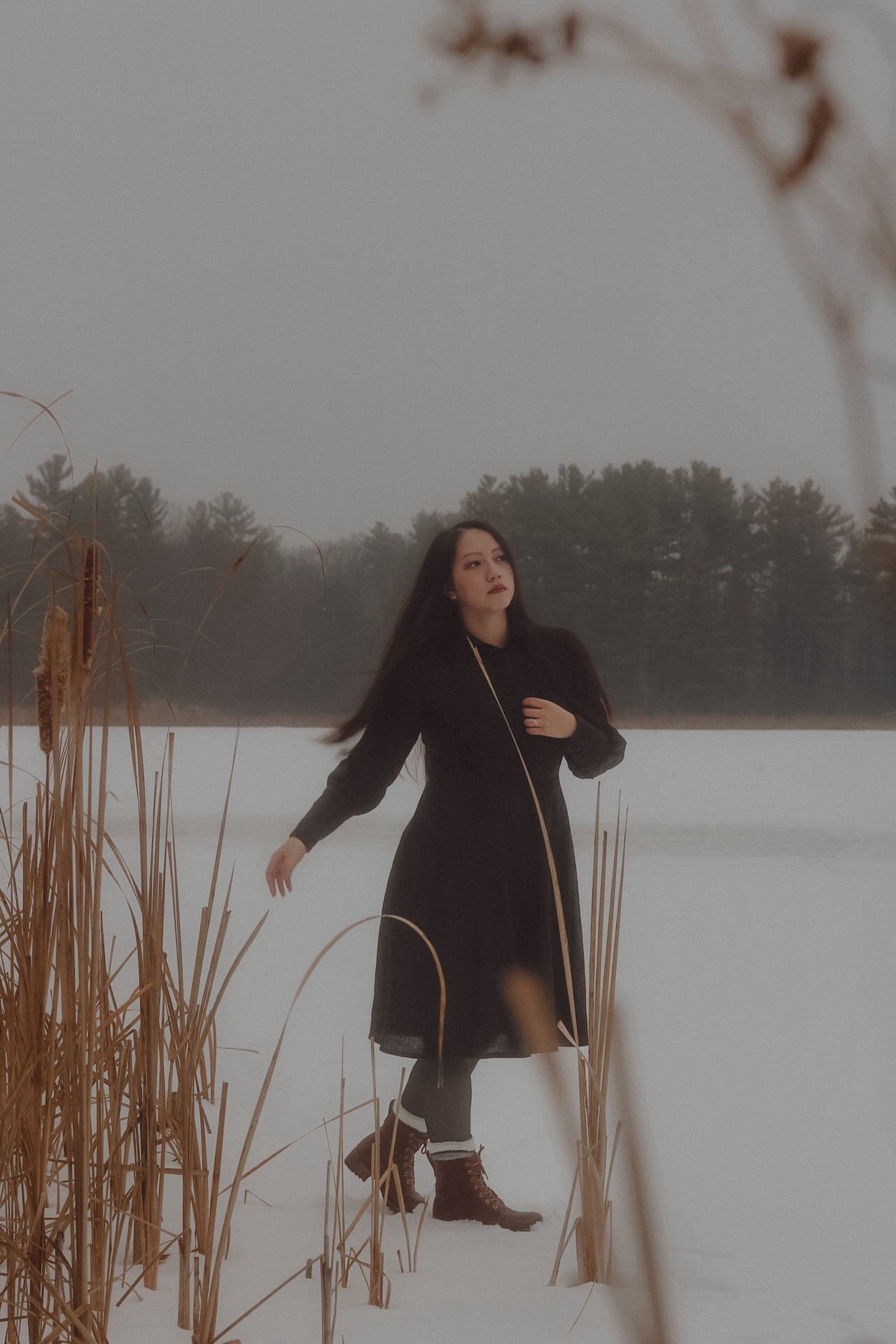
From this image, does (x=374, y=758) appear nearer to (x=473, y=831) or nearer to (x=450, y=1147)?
(x=473, y=831)

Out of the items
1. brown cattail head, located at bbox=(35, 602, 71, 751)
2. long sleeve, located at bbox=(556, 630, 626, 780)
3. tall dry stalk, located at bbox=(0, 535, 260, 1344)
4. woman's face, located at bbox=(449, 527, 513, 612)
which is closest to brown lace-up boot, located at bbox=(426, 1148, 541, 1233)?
tall dry stalk, located at bbox=(0, 535, 260, 1344)

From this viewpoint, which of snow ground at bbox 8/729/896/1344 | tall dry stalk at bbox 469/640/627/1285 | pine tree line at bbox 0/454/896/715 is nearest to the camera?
tall dry stalk at bbox 469/640/627/1285

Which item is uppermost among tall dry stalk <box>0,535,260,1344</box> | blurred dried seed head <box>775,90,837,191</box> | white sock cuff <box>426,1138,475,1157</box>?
blurred dried seed head <box>775,90,837,191</box>

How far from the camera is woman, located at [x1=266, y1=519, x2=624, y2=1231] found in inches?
58.7

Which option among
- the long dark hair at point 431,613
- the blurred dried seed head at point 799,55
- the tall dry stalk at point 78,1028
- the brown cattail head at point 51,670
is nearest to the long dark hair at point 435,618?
the long dark hair at point 431,613

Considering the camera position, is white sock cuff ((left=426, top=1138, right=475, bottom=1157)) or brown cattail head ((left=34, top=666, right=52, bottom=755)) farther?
white sock cuff ((left=426, top=1138, right=475, bottom=1157))

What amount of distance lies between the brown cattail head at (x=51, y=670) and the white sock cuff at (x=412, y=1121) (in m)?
0.95

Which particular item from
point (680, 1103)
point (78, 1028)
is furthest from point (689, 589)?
point (78, 1028)

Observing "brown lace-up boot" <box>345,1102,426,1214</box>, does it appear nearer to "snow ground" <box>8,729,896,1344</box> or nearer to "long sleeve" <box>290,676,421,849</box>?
"snow ground" <box>8,729,896,1344</box>

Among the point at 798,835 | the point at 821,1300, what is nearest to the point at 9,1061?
the point at 821,1300

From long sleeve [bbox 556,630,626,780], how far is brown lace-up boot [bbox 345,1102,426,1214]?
468 millimetres

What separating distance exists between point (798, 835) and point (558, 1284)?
13.5ft

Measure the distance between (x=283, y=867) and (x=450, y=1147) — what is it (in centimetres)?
38

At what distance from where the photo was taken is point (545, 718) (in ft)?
4.61
